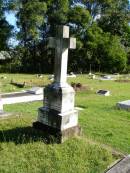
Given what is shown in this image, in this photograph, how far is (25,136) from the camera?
635 centimetres

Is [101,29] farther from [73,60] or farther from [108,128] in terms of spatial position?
[108,128]

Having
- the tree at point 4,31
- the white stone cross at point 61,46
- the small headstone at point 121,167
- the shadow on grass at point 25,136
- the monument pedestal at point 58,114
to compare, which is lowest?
the small headstone at point 121,167

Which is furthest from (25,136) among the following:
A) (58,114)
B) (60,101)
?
(60,101)

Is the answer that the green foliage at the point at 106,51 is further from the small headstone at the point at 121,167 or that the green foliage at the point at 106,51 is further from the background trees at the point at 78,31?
the small headstone at the point at 121,167

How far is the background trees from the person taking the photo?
34.0 m

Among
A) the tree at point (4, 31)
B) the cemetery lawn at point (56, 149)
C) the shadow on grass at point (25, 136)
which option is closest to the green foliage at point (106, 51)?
the tree at point (4, 31)

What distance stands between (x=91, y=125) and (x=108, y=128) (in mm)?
483

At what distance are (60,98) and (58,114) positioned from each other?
0.35 m

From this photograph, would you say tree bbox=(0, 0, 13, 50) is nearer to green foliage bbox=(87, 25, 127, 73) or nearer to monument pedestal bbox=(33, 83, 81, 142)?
green foliage bbox=(87, 25, 127, 73)

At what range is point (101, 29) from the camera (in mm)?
38375

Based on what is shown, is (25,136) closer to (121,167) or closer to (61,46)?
(61,46)

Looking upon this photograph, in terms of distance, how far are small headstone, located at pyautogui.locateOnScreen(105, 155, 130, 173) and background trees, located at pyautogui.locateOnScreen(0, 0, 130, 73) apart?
29.5 m

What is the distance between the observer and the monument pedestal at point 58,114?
21.0ft

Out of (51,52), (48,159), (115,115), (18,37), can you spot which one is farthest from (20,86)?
(51,52)
